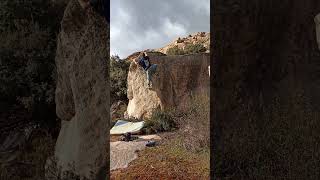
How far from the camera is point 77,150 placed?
140 inches

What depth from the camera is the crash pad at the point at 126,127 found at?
9.96 meters

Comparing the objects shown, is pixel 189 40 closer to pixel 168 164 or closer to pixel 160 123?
pixel 160 123

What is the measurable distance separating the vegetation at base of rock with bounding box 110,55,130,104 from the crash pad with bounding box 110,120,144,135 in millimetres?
3762

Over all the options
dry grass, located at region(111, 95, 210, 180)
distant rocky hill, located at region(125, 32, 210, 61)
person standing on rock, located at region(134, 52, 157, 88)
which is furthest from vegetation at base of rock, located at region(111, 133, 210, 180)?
distant rocky hill, located at region(125, 32, 210, 61)

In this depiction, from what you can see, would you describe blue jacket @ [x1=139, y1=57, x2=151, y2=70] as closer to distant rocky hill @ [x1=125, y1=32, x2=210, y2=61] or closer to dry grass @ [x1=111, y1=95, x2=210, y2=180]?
dry grass @ [x1=111, y1=95, x2=210, y2=180]

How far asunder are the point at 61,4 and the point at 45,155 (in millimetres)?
1173

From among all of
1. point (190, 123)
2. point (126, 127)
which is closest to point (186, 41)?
point (126, 127)

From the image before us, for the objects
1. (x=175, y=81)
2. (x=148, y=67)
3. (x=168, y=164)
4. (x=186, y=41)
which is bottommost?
(x=168, y=164)

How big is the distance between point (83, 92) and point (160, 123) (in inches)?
247

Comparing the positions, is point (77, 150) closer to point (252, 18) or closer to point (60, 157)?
point (60, 157)

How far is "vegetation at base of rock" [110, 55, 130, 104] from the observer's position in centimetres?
1469

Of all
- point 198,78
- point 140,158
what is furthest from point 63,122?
point 198,78

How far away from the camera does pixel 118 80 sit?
48.7 ft

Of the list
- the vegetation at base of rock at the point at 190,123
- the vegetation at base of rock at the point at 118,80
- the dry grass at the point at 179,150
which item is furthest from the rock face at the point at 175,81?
the vegetation at base of rock at the point at 118,80
